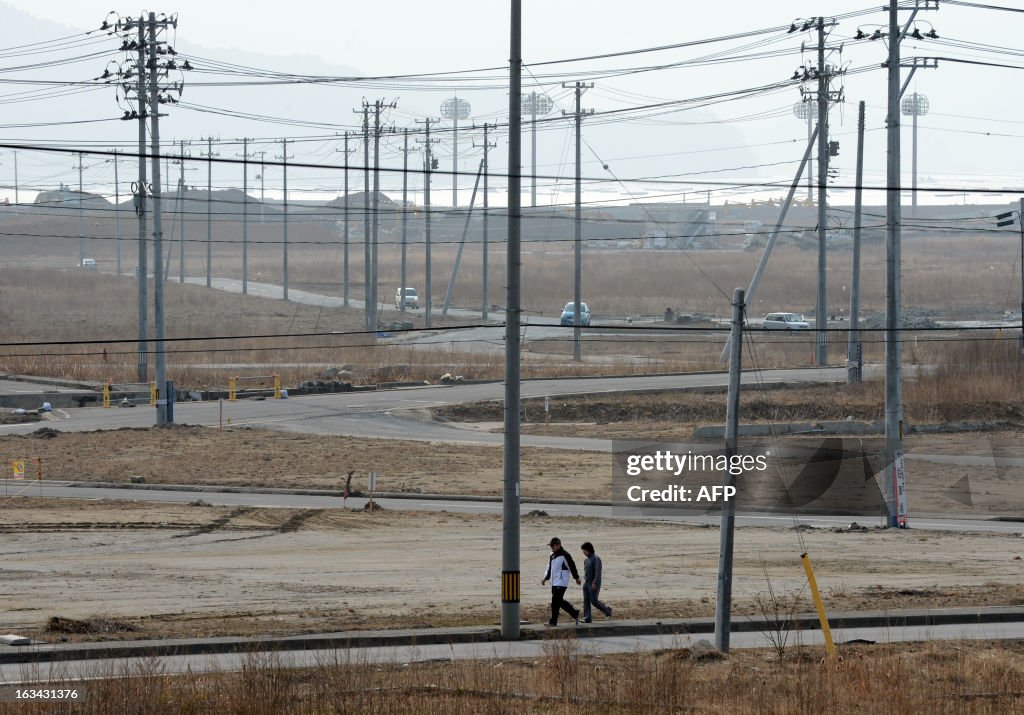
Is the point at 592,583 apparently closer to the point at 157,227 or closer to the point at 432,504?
the point at 432,504

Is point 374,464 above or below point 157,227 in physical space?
below

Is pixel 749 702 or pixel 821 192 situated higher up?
pixel 821 192

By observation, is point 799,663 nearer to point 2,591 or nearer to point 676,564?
point 676,564

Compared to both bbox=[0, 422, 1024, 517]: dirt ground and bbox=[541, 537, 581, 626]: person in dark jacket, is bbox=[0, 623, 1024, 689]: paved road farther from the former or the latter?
bbox=[0, 422, 1024, 517]: dirt ground

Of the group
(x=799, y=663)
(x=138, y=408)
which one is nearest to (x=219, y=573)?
(x=799, y=663)

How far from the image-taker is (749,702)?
42.3 ft

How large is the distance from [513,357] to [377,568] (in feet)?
27.1

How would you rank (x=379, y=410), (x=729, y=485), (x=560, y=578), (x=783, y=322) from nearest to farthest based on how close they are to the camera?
1. (x=729, y=485)
2. (x=560, y=578)
3. (x=379, y=410)
4. (x=783, y=322)

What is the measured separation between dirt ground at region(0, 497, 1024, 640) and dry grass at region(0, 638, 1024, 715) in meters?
3.90

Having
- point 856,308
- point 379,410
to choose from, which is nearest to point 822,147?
point 856,308

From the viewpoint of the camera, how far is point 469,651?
54.7 ft

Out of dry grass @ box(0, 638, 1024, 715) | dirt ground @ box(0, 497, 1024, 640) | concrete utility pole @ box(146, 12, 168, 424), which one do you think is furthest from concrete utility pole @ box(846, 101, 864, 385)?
dry grass @ box(0, 638, 1024, 715)

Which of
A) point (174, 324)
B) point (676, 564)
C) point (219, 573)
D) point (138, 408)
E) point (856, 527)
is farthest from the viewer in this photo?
point (174, 324)

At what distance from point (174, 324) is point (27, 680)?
77.6m
